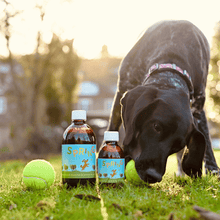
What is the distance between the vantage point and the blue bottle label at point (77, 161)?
263 cm

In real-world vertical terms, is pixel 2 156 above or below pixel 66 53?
below

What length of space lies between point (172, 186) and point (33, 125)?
12149 mm

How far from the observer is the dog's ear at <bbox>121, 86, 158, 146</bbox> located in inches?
117

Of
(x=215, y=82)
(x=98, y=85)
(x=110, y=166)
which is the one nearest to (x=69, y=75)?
(x=215, y=82)

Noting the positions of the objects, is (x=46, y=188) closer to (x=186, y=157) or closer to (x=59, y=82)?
(x=186, y=157)

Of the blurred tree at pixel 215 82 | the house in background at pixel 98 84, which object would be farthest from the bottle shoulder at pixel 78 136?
the house in background at pixel 98 84

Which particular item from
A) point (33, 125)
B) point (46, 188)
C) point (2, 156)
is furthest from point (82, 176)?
point (33, 125)

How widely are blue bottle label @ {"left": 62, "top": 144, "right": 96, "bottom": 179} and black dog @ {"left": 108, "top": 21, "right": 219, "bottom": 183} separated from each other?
48cm

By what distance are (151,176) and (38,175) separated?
1081 mm

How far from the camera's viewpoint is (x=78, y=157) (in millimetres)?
2637

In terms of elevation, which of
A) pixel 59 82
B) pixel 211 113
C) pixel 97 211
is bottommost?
pixel 211 113

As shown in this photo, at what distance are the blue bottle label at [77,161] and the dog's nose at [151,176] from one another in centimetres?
52

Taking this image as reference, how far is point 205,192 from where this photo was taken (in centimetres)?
261

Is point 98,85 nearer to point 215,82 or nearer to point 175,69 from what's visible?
point 215,82
